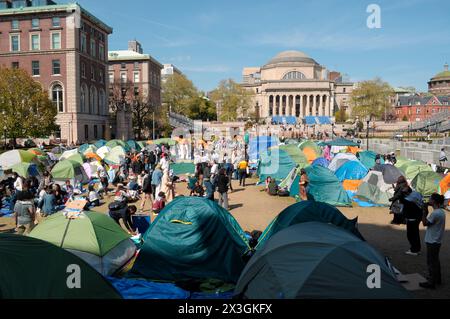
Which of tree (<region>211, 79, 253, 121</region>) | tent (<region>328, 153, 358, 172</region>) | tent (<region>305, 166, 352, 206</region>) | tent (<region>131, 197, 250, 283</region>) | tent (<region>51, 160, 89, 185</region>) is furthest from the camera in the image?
tree (<region>211, 79, 253, 121</region>)

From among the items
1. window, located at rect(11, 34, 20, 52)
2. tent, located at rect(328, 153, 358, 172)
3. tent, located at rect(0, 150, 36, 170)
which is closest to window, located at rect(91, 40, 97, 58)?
window, located at rect(11, 34, 20, 52)

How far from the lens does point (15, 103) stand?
35750mm

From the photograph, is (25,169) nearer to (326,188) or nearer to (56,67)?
(326,188)

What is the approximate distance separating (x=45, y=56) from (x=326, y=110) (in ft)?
243

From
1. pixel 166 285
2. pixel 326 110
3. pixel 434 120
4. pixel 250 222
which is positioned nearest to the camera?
pixel 166 285

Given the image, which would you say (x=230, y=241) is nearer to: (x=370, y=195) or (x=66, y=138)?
(x=370, y=195)

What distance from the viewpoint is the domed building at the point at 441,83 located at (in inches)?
5002

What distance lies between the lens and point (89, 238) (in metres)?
8.28

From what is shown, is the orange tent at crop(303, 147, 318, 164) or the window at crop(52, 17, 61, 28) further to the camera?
the window at crop(52, 17, 61, 28)

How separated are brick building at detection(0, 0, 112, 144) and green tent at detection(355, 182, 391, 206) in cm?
3897

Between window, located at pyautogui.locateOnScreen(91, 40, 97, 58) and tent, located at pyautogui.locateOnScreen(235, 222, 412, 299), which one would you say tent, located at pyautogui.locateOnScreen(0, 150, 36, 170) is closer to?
tent, located at pyautogui.locateOnScreen(235, 222, 412, 299)

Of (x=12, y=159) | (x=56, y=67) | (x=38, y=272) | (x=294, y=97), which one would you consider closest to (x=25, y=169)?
(x=12, y=159)

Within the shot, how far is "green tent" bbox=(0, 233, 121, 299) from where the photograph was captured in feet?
16.5
